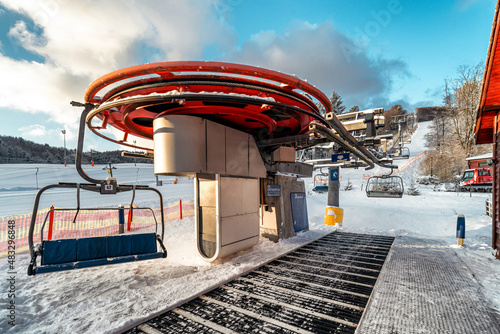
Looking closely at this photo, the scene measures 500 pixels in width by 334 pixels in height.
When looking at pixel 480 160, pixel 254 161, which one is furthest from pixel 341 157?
pixel 480 160

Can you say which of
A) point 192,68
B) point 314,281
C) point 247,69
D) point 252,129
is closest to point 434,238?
→ point 314,281

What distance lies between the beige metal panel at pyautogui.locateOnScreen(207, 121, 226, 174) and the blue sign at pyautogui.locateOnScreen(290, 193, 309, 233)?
4060 millimetres

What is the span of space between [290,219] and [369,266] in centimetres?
346

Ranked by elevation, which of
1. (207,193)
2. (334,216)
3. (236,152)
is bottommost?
(334,216)

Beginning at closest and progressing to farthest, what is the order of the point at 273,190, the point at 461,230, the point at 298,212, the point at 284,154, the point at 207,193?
the point at 207,193 < the point at 461,230 < the point at 284,154 < the point at 273,190 < the point at 298,212

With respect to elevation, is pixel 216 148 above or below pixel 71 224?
above

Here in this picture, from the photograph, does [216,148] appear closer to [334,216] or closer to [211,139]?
[211,139]

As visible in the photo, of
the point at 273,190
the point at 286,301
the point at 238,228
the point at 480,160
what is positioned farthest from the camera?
the point at 480,160

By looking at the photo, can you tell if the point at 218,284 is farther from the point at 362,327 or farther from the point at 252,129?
the point at 252,129

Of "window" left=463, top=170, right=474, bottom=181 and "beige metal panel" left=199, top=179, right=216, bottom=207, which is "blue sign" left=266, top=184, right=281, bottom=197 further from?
"window" left=463, top=170, right=474, bottom=181

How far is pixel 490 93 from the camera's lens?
5426 mm

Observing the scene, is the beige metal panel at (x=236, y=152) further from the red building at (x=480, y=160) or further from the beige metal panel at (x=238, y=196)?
the red building at (x=480, y=160)

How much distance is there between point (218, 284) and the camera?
A: 438cm

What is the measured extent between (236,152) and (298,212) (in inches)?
172
